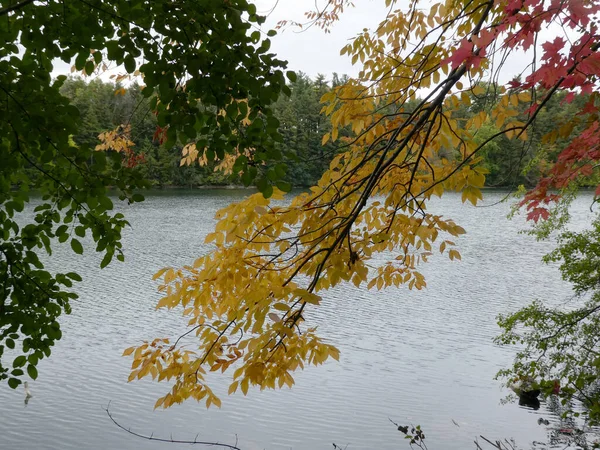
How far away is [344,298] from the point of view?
656 inches

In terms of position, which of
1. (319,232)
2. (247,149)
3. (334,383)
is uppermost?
(247,149)

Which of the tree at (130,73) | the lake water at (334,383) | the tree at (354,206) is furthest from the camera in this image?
the lake water at (334,383)

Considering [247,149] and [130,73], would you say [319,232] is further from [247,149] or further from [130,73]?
[130,73]

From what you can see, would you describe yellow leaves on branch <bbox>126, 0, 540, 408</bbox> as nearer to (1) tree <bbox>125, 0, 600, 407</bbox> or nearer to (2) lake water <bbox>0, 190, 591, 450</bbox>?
(1) tree <bbox>125, 0, 600, 407</bbox>

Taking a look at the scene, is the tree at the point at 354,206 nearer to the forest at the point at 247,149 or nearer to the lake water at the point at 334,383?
the forest at the point at 247,149

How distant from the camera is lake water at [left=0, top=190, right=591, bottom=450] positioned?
9047 mm

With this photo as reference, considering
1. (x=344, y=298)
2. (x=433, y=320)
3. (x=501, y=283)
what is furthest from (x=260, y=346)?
(x=501, y=283)

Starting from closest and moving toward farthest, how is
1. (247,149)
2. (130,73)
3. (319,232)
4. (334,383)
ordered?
(130,73) < (247,149) < (319,232) < (334,383)

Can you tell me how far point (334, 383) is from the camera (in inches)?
434

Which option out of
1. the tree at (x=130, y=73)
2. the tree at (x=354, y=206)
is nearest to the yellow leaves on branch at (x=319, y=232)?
the tree at (x=354, y=206)

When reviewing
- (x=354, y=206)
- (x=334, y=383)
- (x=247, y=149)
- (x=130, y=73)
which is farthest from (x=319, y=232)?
(x=334, y=383)

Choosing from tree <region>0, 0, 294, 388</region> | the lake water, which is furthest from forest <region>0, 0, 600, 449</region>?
the lake water

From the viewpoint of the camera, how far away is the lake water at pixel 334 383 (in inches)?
356

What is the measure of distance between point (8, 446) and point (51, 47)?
8.14 meters
